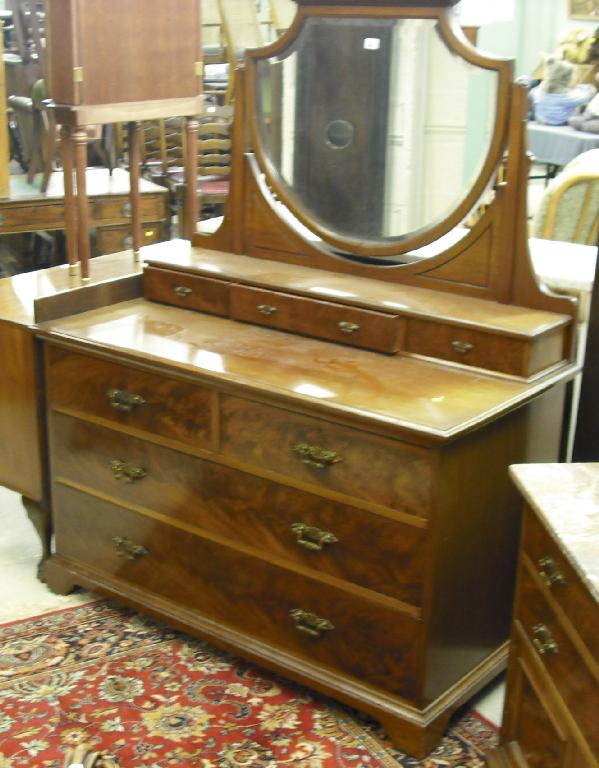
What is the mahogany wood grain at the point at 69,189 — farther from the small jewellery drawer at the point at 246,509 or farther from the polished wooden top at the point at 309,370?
the small jewellery drawer at the point at 246,509

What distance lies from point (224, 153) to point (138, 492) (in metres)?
4.32

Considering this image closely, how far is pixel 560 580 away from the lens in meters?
2.06

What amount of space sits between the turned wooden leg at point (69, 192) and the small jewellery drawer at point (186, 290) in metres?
0.29

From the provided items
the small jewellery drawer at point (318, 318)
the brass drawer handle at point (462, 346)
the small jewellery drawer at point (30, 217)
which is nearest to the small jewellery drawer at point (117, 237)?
the small jewellery drawer at point (30, 217)

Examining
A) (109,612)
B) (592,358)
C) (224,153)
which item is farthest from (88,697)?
(224,153)

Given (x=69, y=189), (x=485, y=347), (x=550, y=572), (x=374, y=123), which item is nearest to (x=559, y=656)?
(x=550, y=572)

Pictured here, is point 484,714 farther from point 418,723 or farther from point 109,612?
point 109,612

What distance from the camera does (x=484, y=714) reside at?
9.13ft

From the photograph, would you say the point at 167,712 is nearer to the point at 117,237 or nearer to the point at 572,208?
the point at 572,208

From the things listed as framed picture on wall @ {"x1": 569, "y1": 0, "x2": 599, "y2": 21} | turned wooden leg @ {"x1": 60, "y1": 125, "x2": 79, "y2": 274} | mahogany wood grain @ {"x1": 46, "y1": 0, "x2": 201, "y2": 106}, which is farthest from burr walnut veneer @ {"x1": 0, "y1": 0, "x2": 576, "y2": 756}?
framed picture on wall @ {"x1": 569, "y1": 0, "x2": 599, "y2": 21}

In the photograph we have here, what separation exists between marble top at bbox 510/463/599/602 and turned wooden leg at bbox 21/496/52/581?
1.67m

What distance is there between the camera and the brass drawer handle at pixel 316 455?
100 inches

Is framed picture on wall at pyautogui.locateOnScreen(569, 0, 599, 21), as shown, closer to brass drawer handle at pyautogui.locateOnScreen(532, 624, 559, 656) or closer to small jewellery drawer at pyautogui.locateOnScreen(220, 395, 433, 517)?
small jewellery drawer at pyautogui.locateOnScreen(220, 395, 433, 517)

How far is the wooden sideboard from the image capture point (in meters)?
5.53
